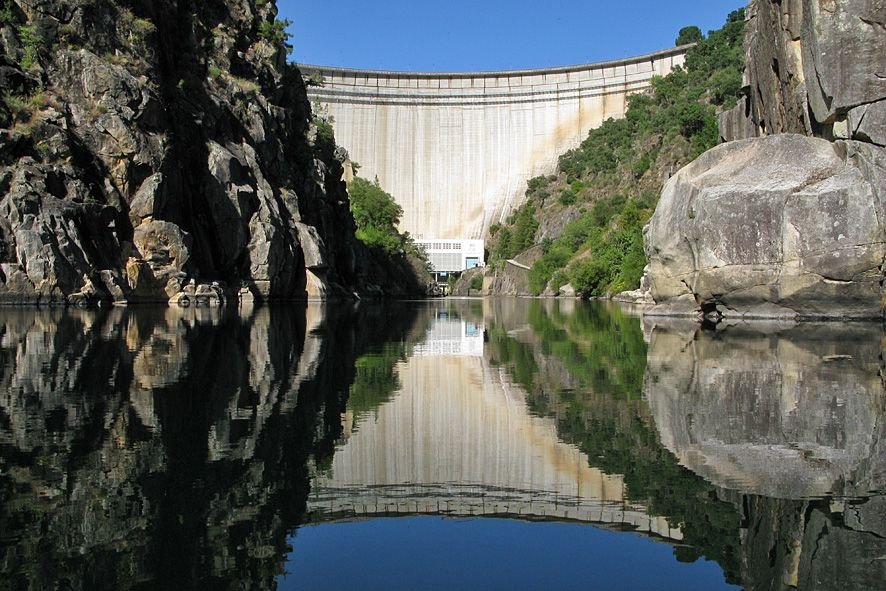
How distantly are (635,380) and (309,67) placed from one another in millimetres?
101715

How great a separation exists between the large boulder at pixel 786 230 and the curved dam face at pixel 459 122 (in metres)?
84.0

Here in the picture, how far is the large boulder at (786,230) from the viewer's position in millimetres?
22203

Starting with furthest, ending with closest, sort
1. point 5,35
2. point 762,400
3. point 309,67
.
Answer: point 309,67
point 5,35
point 762,400

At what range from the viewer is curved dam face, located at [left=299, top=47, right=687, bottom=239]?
357ft

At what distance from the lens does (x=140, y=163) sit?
38.0 metres

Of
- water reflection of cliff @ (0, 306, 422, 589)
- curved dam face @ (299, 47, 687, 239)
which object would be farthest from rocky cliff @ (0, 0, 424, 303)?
curved dam face @ (299, 47, 687, 239)

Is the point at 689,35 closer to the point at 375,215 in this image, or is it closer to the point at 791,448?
the point at 375,215

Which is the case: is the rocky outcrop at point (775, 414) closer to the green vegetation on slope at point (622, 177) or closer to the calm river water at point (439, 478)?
the calm river water at point (439, 478)

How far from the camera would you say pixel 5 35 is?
36.7 meters

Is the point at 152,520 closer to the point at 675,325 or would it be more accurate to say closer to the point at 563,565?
the point at 563,565

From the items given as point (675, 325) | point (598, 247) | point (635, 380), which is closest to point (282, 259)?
point (675, 325)

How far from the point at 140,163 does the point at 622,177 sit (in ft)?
193

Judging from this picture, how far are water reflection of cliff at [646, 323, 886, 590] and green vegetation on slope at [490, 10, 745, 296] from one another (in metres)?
44.4

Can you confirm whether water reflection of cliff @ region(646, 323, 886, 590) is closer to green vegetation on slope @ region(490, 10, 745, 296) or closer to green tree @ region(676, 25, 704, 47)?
green vegetation on slope @ region(490, 10, 745, 296)
